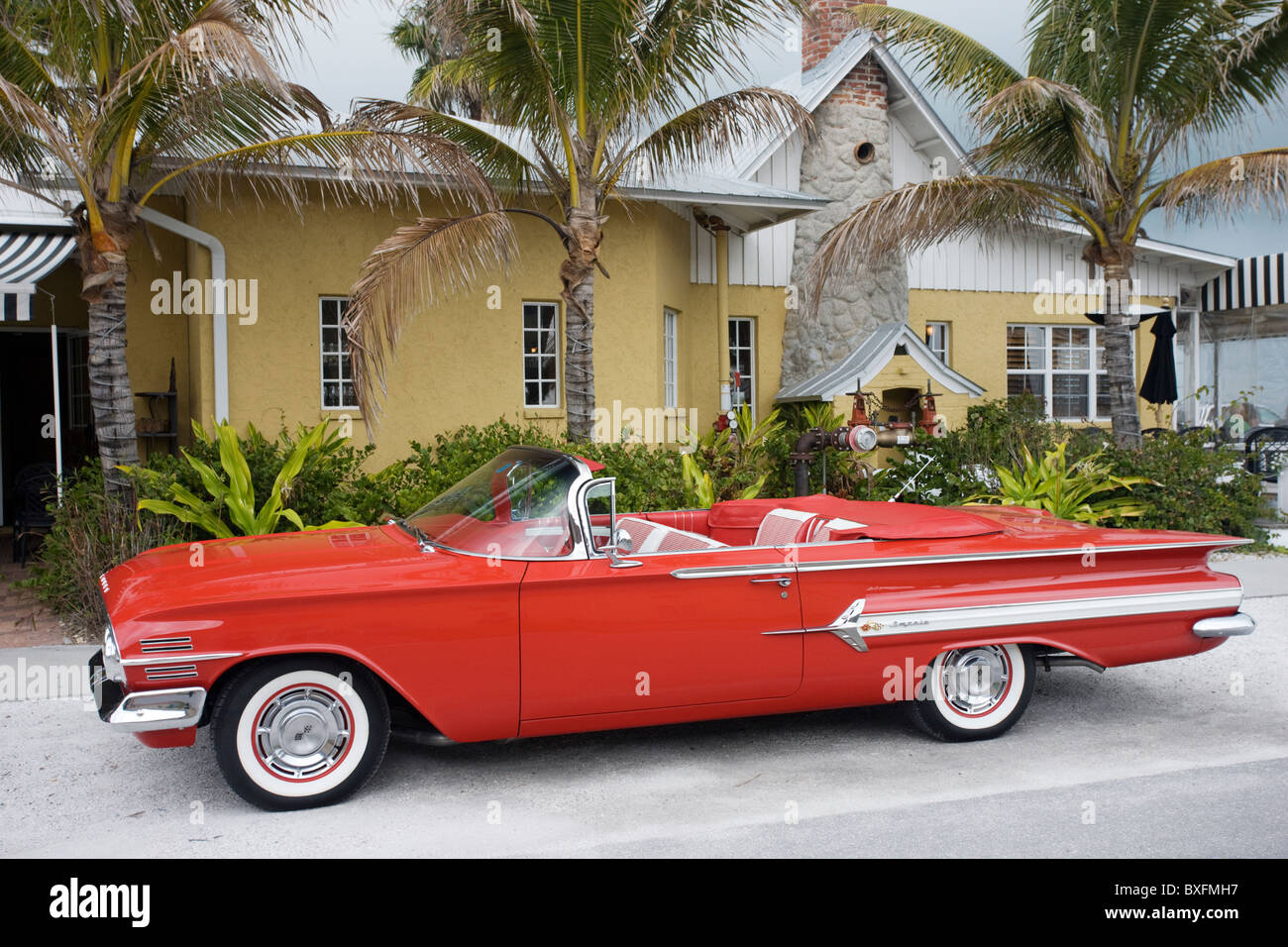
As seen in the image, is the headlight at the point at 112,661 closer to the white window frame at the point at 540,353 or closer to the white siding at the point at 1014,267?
the white window frame at the point at 540,353

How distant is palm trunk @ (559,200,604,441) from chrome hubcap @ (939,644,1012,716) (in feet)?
16.9

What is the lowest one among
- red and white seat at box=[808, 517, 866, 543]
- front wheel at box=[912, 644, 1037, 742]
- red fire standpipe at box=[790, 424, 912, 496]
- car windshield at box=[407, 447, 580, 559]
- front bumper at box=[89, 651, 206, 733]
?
front wheel at box=[912, 644, 1037, 742]

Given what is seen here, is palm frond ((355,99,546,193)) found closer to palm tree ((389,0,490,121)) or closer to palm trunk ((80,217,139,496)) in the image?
palm tree ((389,0,490,121))

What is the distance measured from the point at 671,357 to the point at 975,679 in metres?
8.87

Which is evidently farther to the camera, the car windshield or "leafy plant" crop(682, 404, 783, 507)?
"leafy plant" crop(682, 404, 783, 507)

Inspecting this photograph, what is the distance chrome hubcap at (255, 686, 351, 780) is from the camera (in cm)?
416

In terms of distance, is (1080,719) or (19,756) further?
Answer: (1080,719)

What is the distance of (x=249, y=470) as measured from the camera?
838cm

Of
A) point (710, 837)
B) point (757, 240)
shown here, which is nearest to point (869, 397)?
point (757, 240)

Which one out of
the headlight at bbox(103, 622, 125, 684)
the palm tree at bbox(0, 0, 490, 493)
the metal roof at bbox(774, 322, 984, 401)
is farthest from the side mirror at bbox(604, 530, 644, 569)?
the metal roof at bbox(774, 322, 984, 401)

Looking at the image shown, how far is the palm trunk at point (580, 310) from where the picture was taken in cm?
946

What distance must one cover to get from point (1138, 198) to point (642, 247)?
18.1ft

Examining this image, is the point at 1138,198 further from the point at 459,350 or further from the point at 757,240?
the point at 459,350
